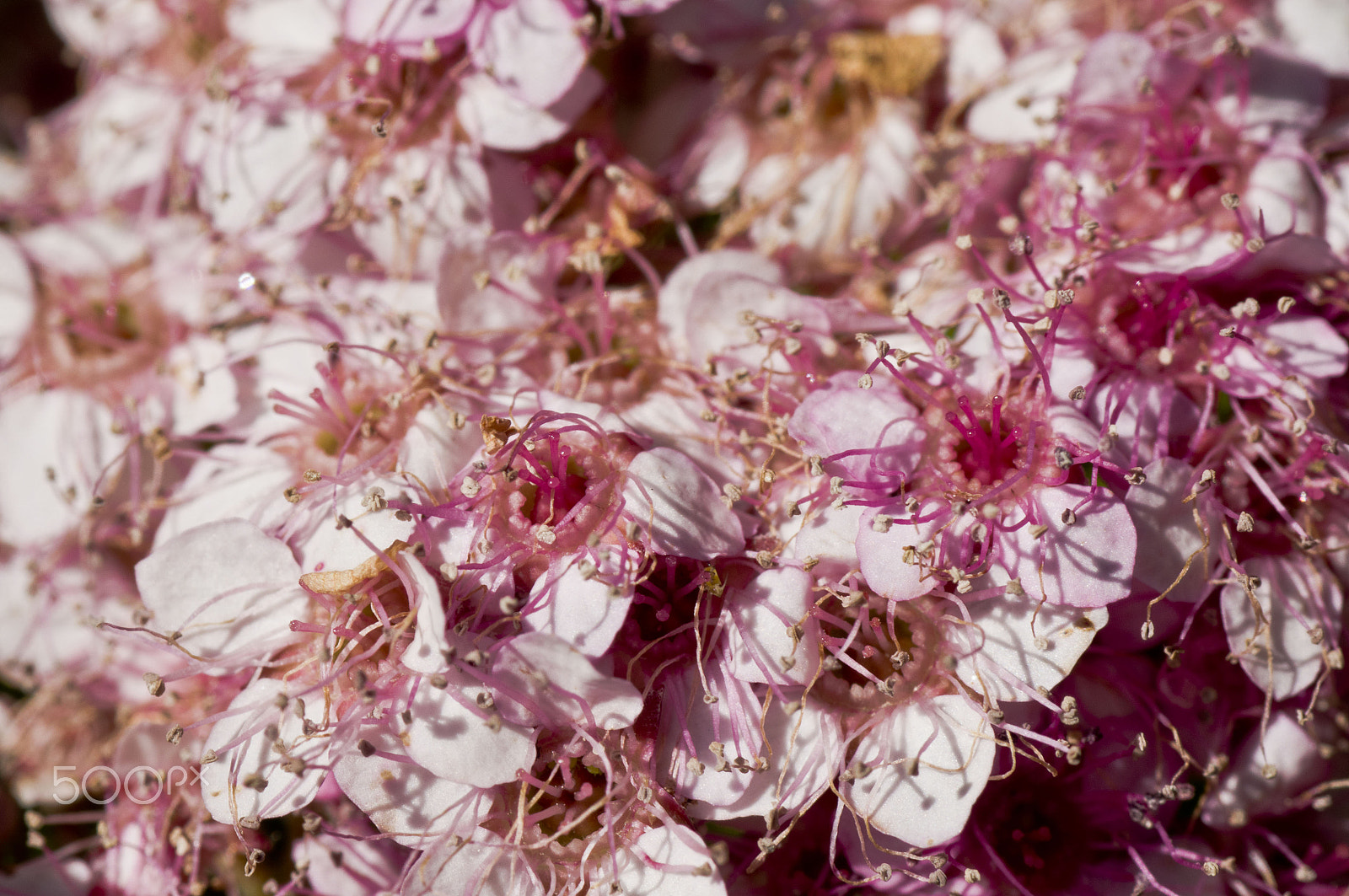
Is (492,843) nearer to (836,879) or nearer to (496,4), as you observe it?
(836,879)

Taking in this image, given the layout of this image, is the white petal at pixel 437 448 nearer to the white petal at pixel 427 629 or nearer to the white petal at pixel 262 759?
the white petal at pixel 427 629

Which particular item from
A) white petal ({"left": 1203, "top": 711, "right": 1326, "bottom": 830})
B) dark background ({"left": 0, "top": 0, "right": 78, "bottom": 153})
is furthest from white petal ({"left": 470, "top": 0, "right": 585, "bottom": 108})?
dark background ({"left": 0, "top": 0, "right": 78, "bottom": 153})

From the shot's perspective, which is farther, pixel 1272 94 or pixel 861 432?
pixel 1272 94

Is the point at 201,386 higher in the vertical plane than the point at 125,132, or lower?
lower

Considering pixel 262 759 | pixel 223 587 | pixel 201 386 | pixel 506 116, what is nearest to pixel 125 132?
pixel 201 386

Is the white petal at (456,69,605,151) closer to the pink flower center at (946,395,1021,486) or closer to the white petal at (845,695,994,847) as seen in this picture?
the pink flower center at (946,395,1021,486)

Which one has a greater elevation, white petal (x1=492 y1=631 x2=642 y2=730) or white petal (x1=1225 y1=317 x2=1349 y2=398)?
white petal (x1=1225 y1=317 x2=1349 y2=398)

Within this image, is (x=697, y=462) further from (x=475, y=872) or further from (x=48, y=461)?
(x=48, y=461)

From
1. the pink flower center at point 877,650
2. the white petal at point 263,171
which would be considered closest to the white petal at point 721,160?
the white petal at point 263,171
